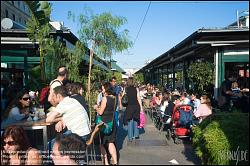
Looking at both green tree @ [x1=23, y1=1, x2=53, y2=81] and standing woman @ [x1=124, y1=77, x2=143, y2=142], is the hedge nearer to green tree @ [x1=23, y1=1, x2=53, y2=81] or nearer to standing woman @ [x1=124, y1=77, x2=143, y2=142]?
standing woman @ [x1=124, y1=77, x2=143, y2=142]

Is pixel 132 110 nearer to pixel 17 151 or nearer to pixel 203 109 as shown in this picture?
pixel 203 109

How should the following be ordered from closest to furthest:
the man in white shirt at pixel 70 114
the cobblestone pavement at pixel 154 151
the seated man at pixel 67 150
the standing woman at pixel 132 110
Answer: the seated man at pixel 67 150 < the man in white shirt at pixel 70 114 < the cobblestone pavement at pixel 154 151 < the standing woman at pixel 132 110

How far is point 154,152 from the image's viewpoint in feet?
26.4

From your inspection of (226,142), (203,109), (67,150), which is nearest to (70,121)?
(67,150)

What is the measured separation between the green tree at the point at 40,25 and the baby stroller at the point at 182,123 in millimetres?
4762

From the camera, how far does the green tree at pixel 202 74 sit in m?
13.1

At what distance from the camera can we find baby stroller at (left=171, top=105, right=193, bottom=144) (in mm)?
9000

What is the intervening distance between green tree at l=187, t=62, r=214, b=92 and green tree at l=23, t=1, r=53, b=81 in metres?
5.51

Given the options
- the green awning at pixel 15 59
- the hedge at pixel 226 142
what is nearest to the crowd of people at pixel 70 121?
the hedge at pixel 226 142

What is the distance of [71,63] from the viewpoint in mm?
12875

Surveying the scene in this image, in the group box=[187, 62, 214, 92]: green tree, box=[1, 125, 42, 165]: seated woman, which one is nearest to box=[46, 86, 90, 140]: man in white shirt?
box=[1, 125, 42, 165]: seated woman

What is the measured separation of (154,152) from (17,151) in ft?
13.0

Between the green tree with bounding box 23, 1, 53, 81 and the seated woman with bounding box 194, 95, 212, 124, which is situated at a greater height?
the green tree with bounding box 23, 1, 53, 81

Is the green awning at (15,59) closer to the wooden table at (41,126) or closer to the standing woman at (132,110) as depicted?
the standing woman at (132,110)
